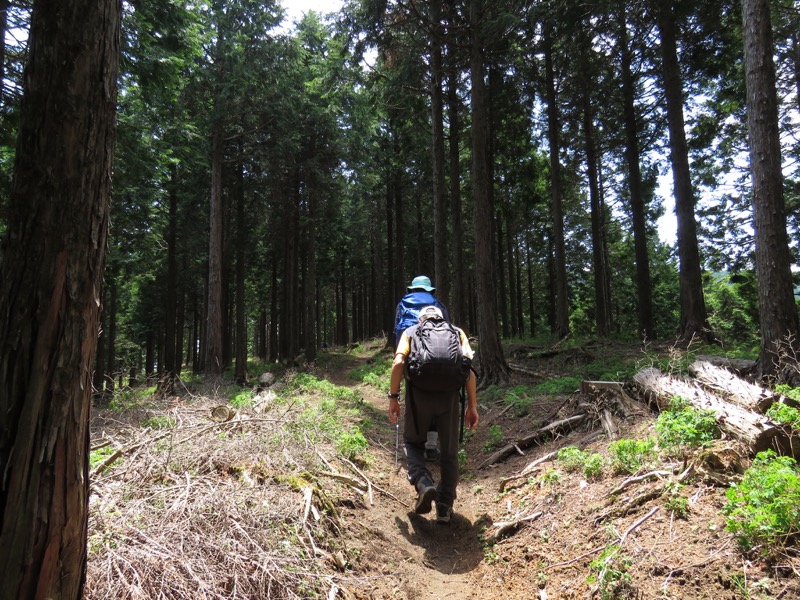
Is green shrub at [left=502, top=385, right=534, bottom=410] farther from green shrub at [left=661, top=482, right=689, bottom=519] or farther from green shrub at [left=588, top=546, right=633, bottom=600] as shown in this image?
green shrub at [left=588, top=546, right=633, bottom=600]

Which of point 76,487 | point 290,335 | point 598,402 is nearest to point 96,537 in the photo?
point 76,487

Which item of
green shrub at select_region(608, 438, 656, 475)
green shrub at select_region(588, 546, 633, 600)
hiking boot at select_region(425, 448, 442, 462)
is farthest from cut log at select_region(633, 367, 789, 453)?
hiking boot at select_region(425, 448, 442, 462)

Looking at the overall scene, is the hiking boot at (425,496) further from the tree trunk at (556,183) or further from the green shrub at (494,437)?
the tree trunk at (556,183)

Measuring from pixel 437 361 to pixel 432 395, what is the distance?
461 mm

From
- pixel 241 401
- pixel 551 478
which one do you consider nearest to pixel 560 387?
pixel 551 478

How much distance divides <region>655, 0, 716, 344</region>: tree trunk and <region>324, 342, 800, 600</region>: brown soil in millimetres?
7975

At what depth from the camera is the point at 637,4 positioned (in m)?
12.2

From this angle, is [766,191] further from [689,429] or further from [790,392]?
[689,429]

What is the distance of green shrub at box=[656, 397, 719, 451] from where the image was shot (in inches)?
145

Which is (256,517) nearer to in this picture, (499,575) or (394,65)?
(499,575)

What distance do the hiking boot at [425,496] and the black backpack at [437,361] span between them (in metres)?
0.92

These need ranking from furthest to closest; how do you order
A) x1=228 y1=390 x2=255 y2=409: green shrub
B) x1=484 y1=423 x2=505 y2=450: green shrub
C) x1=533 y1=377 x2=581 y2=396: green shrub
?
x1=533 y1=377 x2=581 y2=396: green shrub < x1=228 y1=390 x2=255 y2=409: green shrub < x1=484 y1=423 x2=505 y2=450: green shrub

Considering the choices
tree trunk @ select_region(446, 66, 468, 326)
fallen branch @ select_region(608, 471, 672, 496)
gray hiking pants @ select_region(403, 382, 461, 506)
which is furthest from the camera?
tree trunk @ select_region(446, 66, 468, 326)

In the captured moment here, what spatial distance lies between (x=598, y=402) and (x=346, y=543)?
12.5 feet
